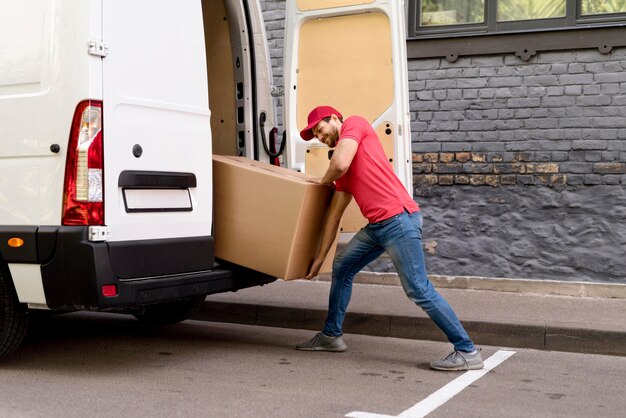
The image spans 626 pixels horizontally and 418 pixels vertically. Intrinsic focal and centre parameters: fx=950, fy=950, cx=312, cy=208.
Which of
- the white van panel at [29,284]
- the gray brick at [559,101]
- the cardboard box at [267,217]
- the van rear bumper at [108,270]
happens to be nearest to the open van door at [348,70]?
the cardboard box at [267,217]

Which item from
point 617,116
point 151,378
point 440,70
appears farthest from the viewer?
point 440,70

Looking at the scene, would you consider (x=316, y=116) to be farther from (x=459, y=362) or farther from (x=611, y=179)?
(x=611, y=179)

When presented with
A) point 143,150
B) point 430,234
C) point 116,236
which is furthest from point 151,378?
point 430,234

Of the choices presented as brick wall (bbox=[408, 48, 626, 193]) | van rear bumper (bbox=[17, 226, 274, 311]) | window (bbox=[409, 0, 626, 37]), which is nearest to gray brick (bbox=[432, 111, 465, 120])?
brick wall (bbox=[408, 48, 626, 193])

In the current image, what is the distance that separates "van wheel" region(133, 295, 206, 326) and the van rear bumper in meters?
1.52

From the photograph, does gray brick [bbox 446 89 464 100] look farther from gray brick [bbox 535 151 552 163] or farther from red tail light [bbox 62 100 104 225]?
red tail light [bbox 62 100 104 225]

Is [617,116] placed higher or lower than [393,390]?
higher

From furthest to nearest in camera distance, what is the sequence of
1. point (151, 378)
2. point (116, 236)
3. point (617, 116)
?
point (617, 116) → point (151, 378) → point (116, 236)

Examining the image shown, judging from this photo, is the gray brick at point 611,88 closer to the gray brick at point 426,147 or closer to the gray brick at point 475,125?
the gray brick at point 475,125

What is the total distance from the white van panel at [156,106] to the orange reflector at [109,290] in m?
0.29

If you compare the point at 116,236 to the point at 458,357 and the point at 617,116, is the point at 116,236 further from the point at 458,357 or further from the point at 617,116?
the point at 617,116

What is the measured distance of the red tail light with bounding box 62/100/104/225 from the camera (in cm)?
525

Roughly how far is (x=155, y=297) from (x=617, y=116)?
17.1ft

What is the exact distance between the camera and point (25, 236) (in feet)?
17.7
